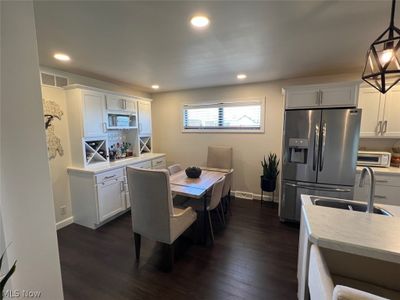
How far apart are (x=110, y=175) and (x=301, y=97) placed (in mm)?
3214

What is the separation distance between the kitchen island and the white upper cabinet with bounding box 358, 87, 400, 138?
2468mm

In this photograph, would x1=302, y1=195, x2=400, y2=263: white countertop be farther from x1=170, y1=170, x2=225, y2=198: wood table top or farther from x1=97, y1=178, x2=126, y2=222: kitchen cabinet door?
x1=97, y1=178, x2=126, y2=222: kitchen cabinet door

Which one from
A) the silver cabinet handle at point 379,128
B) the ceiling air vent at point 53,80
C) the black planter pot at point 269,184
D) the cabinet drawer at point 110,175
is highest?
the ceiling air vent at point 53,80

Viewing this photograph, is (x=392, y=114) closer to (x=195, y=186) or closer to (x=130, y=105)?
(x=195, y=186)

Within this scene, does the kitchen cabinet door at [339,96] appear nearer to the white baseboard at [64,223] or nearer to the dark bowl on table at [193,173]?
the dark bowl on table at [193,173]

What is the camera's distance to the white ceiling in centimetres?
147

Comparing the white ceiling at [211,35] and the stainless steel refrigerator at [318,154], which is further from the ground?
the white ceiling at [211,35]

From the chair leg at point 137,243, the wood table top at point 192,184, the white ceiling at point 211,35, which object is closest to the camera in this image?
the white ceiling at point 211,35

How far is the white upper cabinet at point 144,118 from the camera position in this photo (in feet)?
13.7

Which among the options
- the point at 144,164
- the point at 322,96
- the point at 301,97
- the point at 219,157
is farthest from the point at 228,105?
the point at 144,164

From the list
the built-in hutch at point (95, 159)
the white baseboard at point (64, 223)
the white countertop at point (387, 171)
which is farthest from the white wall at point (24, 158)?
the white countertop at point (387, 171)

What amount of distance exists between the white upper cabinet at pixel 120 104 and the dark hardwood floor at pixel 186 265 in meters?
2.01

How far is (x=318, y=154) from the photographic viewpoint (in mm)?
2875

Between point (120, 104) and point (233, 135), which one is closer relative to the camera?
point (120, 104)
